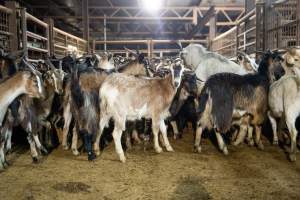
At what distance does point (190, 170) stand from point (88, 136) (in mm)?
1796

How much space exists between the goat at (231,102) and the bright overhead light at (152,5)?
1105 centimetres

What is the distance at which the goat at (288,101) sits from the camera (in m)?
5.15

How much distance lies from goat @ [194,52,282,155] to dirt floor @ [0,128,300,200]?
0.50 meters

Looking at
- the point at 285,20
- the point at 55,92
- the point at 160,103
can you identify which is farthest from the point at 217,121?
the point at 285,20

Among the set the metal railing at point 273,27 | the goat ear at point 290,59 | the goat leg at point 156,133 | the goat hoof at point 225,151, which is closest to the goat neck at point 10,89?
the goat leg at point 156,133

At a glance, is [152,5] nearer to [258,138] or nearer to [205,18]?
[205,18]

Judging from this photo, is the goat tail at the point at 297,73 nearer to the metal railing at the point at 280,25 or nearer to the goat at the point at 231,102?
the goat at the point at 231,102

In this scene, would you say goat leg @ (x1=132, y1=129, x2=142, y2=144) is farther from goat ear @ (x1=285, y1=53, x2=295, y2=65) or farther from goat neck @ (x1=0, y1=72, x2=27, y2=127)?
goat ear @ (x1=285, y1=53, x2=295, y2=65)

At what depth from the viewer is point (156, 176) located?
Answer: 454cm

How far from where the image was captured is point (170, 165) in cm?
501

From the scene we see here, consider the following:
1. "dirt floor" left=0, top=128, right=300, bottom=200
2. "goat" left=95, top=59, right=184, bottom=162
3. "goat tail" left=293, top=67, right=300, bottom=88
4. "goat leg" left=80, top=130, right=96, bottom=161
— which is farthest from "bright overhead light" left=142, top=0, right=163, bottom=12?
"goat leg" left=80, top=130, right=96, bottom=161

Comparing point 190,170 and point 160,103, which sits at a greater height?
point 160,103

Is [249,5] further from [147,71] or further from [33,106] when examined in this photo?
[33,106]

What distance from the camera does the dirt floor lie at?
12.9 ft
